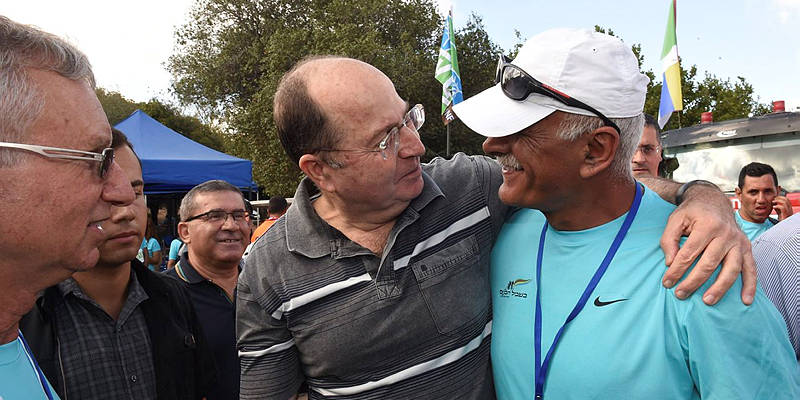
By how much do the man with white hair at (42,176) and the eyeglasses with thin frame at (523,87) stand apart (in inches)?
51.8

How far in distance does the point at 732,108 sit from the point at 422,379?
22.6 meters

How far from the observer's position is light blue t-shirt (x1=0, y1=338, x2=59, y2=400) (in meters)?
1.51

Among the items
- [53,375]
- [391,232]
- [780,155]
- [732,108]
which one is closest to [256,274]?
[391,232]

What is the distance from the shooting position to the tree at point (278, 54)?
20125mm

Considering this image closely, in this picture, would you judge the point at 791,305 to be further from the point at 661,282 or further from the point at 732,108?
the point at 732,108

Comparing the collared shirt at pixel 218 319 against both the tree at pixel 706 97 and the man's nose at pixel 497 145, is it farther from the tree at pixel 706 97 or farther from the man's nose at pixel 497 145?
the tree at pixel 706 97

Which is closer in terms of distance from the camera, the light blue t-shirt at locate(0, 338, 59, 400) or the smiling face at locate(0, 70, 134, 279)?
the smiling face at locate(0, 70, 134, 279)

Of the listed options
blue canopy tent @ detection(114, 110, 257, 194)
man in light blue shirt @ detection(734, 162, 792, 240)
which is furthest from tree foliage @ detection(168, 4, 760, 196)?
man in light blue shirt @ detection(734, 162, 792, 240)

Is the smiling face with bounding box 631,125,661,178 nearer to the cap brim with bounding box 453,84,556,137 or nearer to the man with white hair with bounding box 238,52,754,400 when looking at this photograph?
the man with white hair with bounding box 238,52,754,400

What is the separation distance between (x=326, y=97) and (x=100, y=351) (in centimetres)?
147

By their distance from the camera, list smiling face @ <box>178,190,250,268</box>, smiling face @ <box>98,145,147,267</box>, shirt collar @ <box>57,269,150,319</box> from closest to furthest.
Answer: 1. shirt collar @ <box>57,269,150,319</box>
2. smiling face @ <box>98,145,147,267</box>
3. smiling face @ <box>178,190,250,268</box>

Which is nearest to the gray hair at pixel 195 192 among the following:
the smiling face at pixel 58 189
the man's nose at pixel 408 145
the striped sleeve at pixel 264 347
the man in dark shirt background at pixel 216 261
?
the man in dark shirt background at pixel 216 261

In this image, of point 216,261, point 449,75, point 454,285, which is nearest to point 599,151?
point 454,285

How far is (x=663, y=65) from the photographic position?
30.1ft
